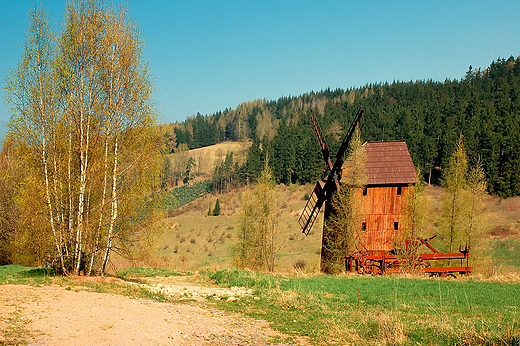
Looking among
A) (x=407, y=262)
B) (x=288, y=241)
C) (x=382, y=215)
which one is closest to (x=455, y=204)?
(x=382, y=215)

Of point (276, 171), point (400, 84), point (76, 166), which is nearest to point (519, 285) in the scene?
point (76, 166)

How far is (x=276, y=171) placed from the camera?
96.9 meters

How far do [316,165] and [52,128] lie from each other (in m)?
75.1

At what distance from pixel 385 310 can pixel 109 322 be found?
8145mm

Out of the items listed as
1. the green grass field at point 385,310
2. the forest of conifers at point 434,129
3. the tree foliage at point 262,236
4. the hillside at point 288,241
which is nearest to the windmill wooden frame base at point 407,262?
the hillside at point 288,241

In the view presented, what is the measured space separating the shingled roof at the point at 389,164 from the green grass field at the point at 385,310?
965 cm

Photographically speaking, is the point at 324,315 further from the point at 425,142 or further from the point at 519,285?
the point at 425,142

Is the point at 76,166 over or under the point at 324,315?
over

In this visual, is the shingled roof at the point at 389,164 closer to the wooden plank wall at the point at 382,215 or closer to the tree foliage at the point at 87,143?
the wooden plank wall at the point at 382,215

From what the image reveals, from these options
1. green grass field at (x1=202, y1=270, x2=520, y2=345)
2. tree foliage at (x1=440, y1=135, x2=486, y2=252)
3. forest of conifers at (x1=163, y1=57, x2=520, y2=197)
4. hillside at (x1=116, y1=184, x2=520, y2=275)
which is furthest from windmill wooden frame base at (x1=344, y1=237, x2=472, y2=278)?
forest of conifers at (x1=163, y1=57, x2=520, y2=197)

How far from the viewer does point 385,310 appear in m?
12.4

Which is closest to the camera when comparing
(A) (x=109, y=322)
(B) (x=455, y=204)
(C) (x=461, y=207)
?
(A) (x=109, y=322)

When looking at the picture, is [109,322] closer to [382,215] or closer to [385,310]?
[385,310]

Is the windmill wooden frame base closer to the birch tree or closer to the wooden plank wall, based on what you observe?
the wooden plank wall
